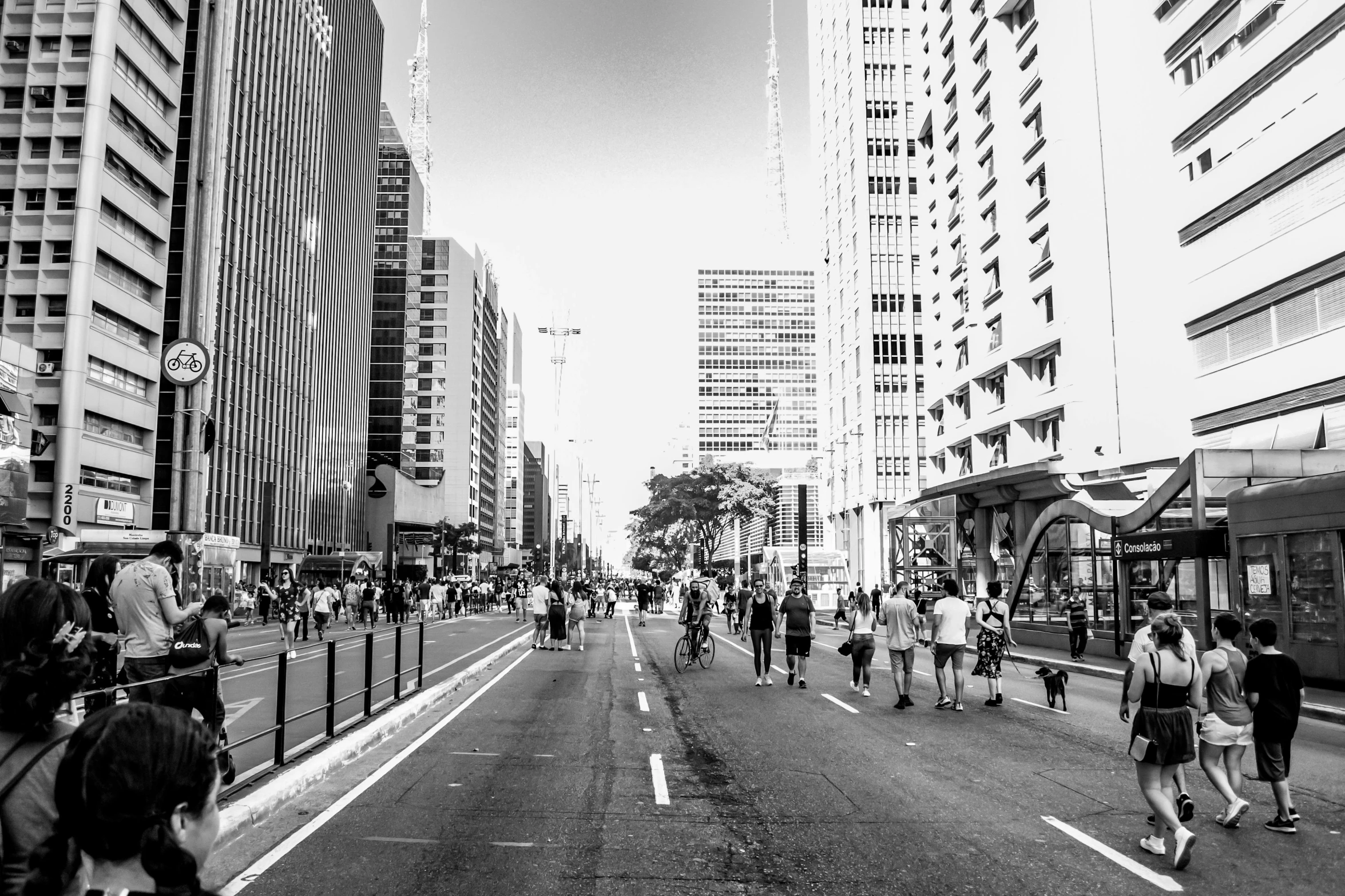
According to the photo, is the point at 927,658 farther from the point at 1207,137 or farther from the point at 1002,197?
the point at 1002,197

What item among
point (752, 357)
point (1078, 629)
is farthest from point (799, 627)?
point (752, 357)

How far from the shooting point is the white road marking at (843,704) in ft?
47.2

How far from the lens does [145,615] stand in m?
8.13

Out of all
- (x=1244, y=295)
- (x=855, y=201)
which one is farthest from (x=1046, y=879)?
(x=855, y=201)

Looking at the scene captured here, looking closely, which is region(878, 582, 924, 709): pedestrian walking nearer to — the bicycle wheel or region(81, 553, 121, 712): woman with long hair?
the bicycle wheel

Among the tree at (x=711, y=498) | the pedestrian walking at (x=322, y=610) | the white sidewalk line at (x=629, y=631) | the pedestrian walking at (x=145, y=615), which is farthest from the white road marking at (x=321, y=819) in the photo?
the tree at (x=711, y=498)

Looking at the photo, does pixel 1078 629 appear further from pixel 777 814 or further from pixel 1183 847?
pixel 1183 847

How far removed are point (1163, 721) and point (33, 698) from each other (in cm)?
682

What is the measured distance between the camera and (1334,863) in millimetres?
6680

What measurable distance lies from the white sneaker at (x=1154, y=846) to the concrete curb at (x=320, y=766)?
241 inches

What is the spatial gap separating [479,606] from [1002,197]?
40.0 meters

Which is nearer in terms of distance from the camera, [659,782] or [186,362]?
[659,782]

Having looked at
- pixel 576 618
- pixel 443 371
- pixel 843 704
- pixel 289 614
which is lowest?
pixel 843 704

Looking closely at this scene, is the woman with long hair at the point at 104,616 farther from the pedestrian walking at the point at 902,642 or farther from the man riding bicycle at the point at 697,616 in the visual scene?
the man riding bicycle at the point at 697,616
